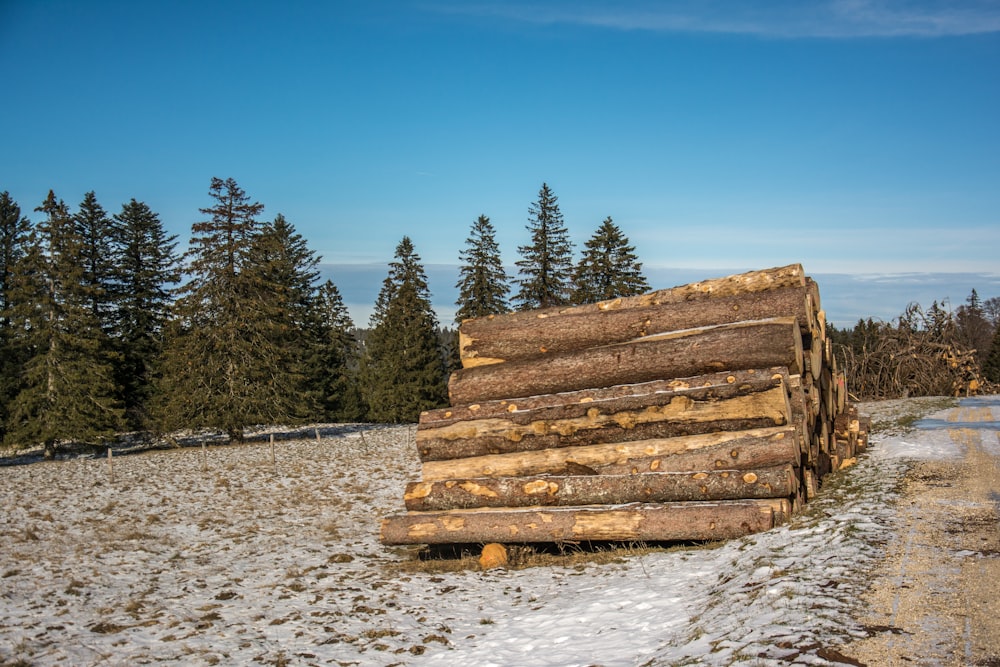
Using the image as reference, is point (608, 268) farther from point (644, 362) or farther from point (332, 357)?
point (644, 362)

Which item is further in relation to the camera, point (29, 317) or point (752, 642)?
point (29, 317)

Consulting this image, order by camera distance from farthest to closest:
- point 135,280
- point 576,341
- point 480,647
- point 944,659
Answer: point 135,280, point 576,341, point 480,647, point 944,659

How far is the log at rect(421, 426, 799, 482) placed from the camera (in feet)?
25.4

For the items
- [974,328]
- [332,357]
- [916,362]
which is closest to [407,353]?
[332,357]

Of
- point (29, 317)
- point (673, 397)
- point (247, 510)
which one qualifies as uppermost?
point (29, 317)

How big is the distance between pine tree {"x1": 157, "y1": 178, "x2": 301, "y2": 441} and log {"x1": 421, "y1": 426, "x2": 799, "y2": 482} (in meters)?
20.4

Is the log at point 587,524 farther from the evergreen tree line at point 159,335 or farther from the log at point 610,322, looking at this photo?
the evergreen tree line at point 159,335

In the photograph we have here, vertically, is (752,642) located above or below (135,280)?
below

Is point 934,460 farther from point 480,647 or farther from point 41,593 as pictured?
point 41,593

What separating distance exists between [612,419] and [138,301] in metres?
33.2

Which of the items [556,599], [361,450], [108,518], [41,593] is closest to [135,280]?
[361,450]

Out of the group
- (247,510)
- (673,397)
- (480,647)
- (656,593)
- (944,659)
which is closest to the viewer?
(944,659)

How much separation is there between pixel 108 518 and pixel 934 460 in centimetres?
1535

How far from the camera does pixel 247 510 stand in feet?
47.6
